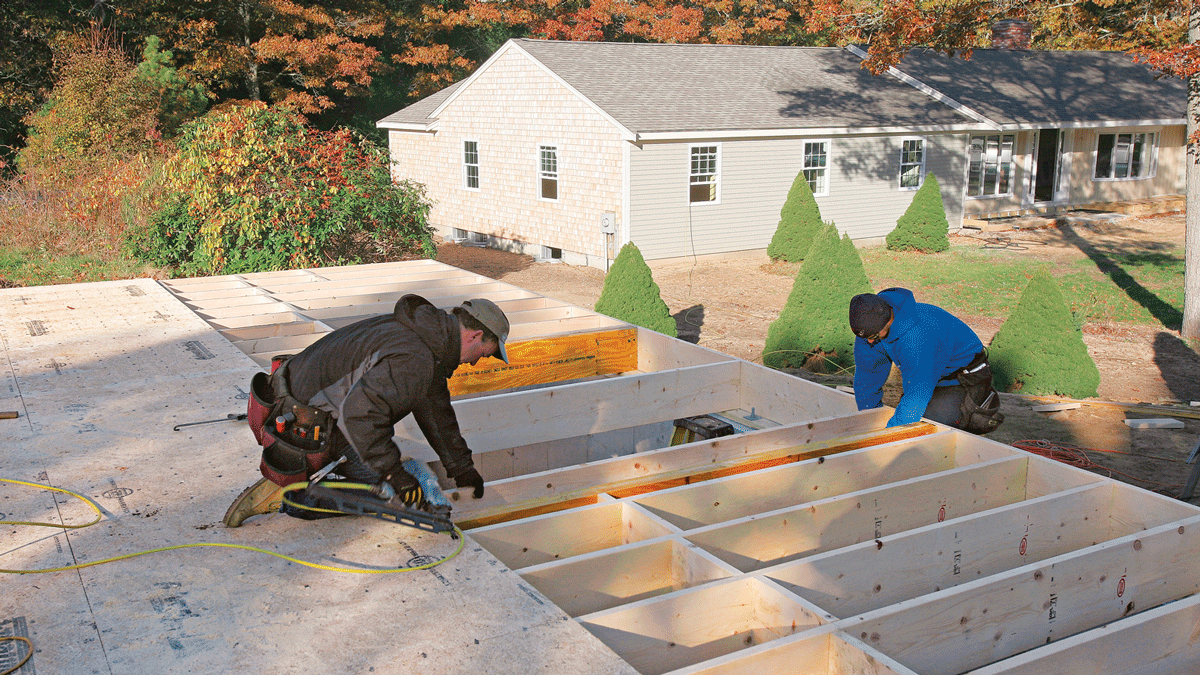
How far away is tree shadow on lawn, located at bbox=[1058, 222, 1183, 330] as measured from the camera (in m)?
15.1

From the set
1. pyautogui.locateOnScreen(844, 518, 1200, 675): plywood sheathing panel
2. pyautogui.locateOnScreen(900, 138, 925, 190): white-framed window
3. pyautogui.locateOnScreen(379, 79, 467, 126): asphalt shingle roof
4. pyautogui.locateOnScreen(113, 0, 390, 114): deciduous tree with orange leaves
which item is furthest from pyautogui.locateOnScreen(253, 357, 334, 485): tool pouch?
pyautogui.locateOnScreen(113, 0, 390, 114): deciduous tree with orange leaves

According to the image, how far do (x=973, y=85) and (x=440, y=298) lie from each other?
2150cm

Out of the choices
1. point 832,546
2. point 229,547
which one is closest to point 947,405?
point 832,546

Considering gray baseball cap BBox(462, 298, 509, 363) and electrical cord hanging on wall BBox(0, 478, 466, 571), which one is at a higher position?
gray baseball cap BBox(462, 298, 509, 363)

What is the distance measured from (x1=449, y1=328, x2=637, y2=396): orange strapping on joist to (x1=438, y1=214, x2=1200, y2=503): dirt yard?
8.94ft

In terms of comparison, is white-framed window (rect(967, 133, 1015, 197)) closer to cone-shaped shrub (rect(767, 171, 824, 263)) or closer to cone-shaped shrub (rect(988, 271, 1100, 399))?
cone-shaped shrub (rect(767, 171, 824, 263))

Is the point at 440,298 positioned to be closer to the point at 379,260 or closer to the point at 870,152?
the point at 379,260

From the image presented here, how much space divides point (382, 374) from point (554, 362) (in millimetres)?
4578

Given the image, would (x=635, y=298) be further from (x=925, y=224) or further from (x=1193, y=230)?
(x=925, y=224)

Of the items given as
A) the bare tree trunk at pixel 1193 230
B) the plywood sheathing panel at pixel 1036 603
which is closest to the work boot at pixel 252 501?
the plywood sheathing panel at pixel 1036 603

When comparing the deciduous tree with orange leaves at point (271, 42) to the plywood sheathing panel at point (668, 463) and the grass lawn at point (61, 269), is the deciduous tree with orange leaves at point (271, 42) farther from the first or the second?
the plywood sheathing panel at point (668, 463)

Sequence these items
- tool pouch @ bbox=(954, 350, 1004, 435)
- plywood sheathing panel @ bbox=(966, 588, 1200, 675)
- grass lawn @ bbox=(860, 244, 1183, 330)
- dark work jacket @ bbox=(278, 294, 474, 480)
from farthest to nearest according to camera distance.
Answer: grass lawn @ bbox=(860, 244, 1183, 330) < tool pouch @ bbox=(954, 350, 1004, 435) < dark work jacket @ bbox=(278, 294, 474, 480) < plywood sheathing panel @ bbox=(966, 588, 1200, 675)

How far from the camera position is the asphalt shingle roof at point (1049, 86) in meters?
25.2

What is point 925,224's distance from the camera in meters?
21.1
